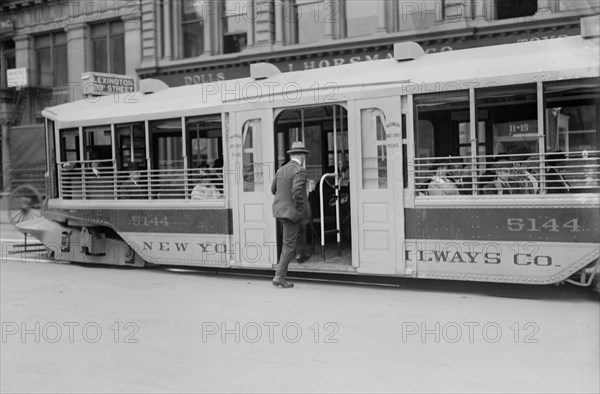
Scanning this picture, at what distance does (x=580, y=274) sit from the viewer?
8.12 metres

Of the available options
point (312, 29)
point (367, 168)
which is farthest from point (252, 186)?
point (312, 29)

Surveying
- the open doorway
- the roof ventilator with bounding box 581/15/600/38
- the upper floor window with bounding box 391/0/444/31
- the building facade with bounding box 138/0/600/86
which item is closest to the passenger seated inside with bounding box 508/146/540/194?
the roof ventilator with bounding box 581/15/600/38

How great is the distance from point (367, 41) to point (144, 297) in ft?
39.7

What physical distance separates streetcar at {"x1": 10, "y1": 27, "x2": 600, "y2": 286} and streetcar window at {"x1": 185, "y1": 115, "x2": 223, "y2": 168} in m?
0.03

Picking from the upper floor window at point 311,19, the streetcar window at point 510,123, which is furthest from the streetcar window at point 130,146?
the upper floor window at point 311,19

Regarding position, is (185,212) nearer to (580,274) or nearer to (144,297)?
(144,297)

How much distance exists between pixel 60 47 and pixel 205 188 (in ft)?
56.0

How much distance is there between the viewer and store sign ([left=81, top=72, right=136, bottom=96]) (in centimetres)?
1456

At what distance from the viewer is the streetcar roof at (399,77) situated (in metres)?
7.75

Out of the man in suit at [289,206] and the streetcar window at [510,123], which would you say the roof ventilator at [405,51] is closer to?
the streetcar window at [510,123]

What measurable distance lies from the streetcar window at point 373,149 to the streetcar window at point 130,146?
12.6ft

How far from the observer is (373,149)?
8.85 meters

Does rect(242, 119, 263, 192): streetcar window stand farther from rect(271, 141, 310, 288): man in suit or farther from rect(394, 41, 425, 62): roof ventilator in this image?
rect(394, 41, 425, 62): roof ventilator

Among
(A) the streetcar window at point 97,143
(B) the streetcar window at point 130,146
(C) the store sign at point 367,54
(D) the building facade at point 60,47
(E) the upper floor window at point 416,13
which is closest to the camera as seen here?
(B) the streetcar window at point 130,146
